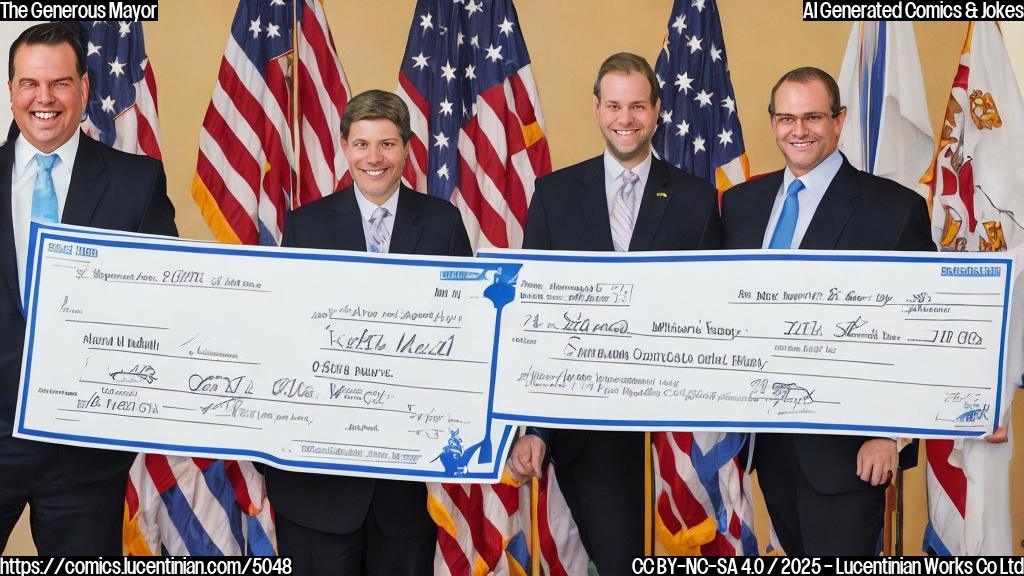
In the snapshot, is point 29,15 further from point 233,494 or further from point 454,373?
point 454,373

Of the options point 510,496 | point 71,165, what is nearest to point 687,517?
point 510,496

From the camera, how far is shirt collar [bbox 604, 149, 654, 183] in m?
3.29

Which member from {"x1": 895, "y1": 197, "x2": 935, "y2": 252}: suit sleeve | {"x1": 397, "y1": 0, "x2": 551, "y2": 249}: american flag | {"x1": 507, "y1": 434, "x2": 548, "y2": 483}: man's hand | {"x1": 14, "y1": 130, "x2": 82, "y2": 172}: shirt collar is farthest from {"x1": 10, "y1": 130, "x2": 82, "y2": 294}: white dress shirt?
{"x1": 895, "y1": 197, "x2": 935, "y2": 252}: suit sleeve

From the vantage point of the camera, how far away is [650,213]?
3.23m

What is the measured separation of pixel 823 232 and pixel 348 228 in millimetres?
1501

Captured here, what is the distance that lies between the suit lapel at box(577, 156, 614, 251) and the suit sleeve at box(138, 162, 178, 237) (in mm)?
1377

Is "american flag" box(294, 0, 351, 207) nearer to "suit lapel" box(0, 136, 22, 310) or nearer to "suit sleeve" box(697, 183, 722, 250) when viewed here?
"suit lapel" box(0, 136, 22, 310)

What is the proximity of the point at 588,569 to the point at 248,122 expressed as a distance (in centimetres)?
266

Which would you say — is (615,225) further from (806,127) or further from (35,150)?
(35,150)

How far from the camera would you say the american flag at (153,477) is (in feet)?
14.7

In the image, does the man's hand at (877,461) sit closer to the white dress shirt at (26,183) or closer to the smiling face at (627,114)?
the smiling face at (627,114)

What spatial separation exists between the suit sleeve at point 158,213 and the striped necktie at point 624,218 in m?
1.48

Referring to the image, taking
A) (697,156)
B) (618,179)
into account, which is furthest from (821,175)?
(697,156)

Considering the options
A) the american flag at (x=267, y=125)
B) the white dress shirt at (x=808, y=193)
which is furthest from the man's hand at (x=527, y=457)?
the american flag at (x=267, y=125)
